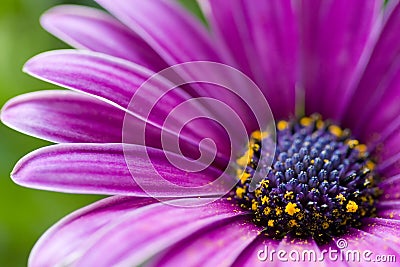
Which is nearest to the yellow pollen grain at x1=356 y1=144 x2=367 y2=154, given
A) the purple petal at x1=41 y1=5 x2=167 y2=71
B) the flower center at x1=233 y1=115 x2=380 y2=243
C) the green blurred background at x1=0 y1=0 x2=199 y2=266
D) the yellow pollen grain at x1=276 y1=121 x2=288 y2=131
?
the flower center at x1=233 y1=115 x2=380 y2=243

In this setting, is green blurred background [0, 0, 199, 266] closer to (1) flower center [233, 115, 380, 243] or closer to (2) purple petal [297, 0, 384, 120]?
(1) flower center [233, 115, 380, 243]

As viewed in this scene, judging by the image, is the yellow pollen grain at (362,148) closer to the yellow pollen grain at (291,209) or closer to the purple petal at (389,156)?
the purple petal at (389,156)

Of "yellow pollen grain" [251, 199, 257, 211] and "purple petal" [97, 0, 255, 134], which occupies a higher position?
"purple petal" [97, 0, 255, 134]

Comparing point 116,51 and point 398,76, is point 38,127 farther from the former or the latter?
point 398,76

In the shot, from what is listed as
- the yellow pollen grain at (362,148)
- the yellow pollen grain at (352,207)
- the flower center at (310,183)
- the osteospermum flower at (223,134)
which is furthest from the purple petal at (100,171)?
the yellow pollen grain at (362,148)

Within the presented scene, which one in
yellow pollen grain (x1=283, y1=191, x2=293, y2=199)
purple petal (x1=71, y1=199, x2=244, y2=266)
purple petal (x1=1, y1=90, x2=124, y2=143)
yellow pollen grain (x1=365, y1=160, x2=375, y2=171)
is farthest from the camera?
yellow pollen grain (x1=365, y1=160, x2=375, y2=171)

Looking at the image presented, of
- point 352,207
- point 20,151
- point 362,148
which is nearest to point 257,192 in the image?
point 352,207
